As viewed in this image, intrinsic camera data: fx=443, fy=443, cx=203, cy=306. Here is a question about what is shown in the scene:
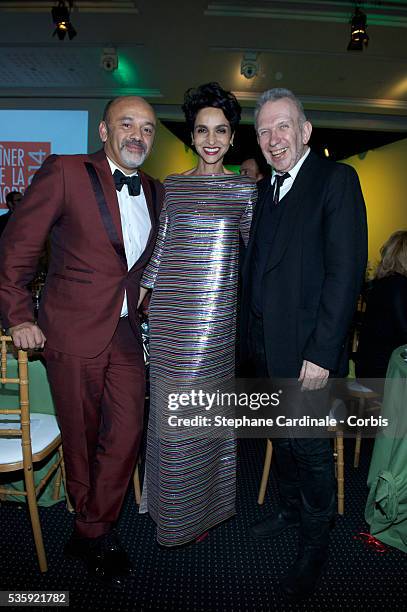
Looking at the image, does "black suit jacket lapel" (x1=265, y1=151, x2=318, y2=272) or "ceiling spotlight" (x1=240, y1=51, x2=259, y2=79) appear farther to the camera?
"ceiling spotlight" (x1=240, y1=51, x2=259, y2=79)

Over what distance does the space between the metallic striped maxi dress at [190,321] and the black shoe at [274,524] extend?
341 millimetres

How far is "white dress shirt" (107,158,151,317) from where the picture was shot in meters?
1.81

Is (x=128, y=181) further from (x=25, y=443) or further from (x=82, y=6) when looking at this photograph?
(x=82, y=6)

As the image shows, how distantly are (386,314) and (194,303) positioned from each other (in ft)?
4.90

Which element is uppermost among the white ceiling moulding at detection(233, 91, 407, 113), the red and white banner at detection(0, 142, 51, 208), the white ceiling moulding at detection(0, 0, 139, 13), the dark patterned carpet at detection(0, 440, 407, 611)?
the white ceiling moulding at detection(0, 0, 139, 13)

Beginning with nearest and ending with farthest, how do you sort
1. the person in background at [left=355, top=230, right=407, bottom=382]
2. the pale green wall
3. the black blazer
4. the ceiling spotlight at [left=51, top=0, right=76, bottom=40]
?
1. the black blazer
2. the person in background at [left=355, top=230, right=407, bottom=382]
3. the ceiling spotlight at [left=51, top=0, right=76, bottom=40]
4. the pale green wall

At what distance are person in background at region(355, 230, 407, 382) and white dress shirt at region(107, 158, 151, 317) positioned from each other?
1590 mm

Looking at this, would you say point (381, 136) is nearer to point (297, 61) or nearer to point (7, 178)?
point (297, 61)

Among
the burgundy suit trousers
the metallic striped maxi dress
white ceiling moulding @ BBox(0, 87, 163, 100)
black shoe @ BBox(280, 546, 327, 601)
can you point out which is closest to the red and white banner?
white ceiling moulding @ BBox(0, 87, 163, 100)

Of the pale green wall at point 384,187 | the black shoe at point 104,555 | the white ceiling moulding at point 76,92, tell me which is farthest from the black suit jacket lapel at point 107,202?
the pale green wall at point 384,187

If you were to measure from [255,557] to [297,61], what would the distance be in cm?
560

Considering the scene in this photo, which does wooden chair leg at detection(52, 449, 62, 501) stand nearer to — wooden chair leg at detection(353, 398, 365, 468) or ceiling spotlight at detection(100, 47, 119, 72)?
wooden chair leg at detection(353, 398, 365, 468)

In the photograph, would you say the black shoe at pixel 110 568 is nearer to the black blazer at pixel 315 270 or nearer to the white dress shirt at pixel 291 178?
the black blazer at pixel 315 270

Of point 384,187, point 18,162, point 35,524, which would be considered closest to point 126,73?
point 18,162
